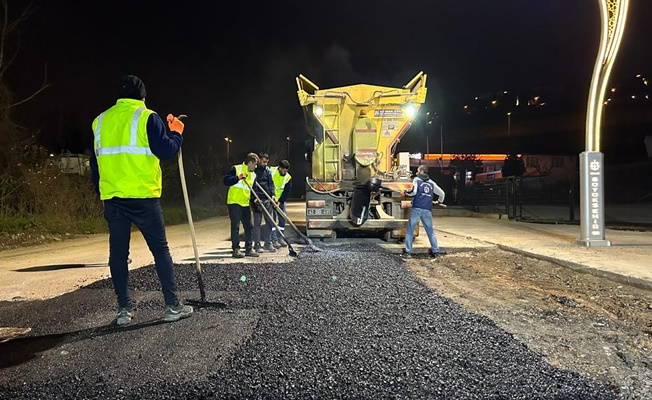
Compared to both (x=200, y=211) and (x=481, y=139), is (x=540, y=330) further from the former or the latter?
(x=481, y=139)

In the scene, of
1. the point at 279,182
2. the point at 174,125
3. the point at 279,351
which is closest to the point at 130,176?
the point at 174,125

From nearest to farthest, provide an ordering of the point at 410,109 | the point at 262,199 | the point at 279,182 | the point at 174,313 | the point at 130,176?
the point at 130,176 → the point at 174,313 → the point at 262,199 → the point at 279,182 → the point at 410,109

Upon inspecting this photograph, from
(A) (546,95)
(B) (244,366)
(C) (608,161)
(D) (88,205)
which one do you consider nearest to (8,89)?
(D) (88,205)

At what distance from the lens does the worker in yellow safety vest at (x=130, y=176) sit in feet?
12.6

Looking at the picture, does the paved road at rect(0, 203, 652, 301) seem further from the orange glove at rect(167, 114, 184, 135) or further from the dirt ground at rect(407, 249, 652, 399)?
the orange glove at rect(167, 114, 184, 135)

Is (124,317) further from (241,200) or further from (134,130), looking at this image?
(241,200)

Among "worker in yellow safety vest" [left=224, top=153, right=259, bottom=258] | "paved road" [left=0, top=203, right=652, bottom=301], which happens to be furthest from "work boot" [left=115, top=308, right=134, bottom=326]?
"worker in yellow safety vest" [left=224, top=153, right=259, bottom=258]

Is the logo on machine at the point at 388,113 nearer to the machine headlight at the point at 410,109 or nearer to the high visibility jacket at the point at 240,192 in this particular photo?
the machine headlight at the point at 410,109

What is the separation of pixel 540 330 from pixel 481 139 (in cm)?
6464

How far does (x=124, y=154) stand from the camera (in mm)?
3824

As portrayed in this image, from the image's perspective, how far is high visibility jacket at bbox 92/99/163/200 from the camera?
12.5ft

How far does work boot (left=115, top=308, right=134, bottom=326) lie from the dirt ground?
3.24 metres

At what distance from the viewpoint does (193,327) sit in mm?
3791

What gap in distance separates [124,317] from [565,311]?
4.22 metres
